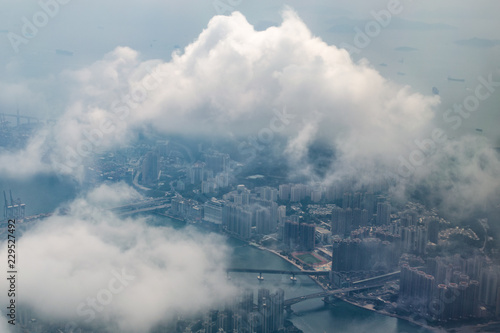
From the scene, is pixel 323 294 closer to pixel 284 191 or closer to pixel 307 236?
pixel 307 236

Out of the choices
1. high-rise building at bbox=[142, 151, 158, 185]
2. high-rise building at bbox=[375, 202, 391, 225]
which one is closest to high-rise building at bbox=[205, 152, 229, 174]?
high-rise building at bbox=[142, 151, 158, 185]

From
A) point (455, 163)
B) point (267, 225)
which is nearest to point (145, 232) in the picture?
point (267, 225)

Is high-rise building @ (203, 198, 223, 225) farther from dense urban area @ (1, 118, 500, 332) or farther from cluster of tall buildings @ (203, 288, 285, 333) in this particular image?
cluster of tall buildings @ (203, 288, 285, 333)

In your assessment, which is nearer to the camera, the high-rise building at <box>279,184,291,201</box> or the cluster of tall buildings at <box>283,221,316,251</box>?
the cluster of tall buildings at <box>283,221,316,251</box>

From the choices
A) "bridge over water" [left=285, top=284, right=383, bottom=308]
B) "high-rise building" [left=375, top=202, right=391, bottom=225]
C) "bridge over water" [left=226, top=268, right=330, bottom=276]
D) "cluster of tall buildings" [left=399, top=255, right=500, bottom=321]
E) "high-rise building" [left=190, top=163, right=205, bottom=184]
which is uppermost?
"high-rise building" [left=190, top=163, right=205, bottom=184]

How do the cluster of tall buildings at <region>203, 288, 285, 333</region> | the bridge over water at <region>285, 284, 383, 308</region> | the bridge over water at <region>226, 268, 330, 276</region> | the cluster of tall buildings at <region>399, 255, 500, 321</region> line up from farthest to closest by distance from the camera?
the bridge over water at <region>226, 268, 330, 276</region> → the bridge over water at <region>285, 284, 383, 308</region> → the cluster of tall buildings at <region>399, 255, 500, 321</region> → the cluster of tall buildings at <region>203, 288, 285, 333</region>

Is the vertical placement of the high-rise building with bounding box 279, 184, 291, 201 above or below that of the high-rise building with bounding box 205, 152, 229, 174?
below

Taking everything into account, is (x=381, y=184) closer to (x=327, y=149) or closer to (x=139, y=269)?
(x=327, y=149)

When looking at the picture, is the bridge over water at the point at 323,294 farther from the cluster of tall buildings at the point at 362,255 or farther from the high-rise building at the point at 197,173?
the high-rise building at the point at 197,173

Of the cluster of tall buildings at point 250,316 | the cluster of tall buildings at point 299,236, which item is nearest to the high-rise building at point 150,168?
the cluster of tall buildings at point 299,236
